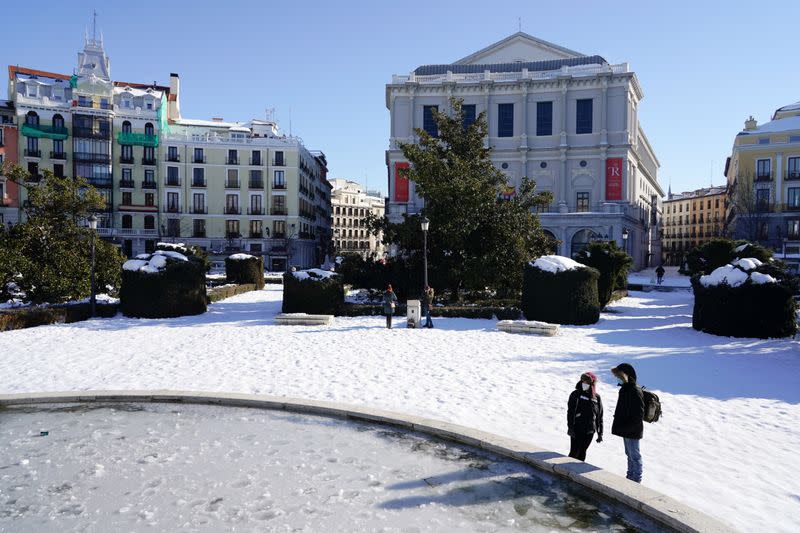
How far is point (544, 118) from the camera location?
55844 mm

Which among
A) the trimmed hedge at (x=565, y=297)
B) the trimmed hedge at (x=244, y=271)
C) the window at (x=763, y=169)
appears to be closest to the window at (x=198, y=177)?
the trimmed hedge at (x=244, y=271)

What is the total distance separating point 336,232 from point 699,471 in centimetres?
10730

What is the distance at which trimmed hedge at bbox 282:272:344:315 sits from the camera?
20.1 meters

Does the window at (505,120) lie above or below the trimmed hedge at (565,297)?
above

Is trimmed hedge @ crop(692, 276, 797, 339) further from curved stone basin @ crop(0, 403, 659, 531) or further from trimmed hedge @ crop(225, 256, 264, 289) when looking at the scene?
trimmed hedge @ crop(225, 256, 264, 289)

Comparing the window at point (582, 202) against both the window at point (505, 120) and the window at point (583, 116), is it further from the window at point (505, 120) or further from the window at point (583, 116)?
the window at point (505, 120)

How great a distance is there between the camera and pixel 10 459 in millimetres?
6996

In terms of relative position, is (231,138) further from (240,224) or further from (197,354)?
(197,354)

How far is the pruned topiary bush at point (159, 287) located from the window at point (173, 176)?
41110 millimetres

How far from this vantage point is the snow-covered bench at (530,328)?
16.5 metres

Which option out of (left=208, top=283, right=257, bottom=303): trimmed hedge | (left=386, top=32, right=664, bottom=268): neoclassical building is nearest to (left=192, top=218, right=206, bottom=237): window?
(left=386, top=32, right=664, bottom=268): neoclassical building

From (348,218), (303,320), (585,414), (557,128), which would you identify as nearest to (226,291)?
(303,320)

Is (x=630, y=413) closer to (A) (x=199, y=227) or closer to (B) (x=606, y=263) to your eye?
(B) (x=606, y=263)

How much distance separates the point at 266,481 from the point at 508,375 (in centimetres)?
618
